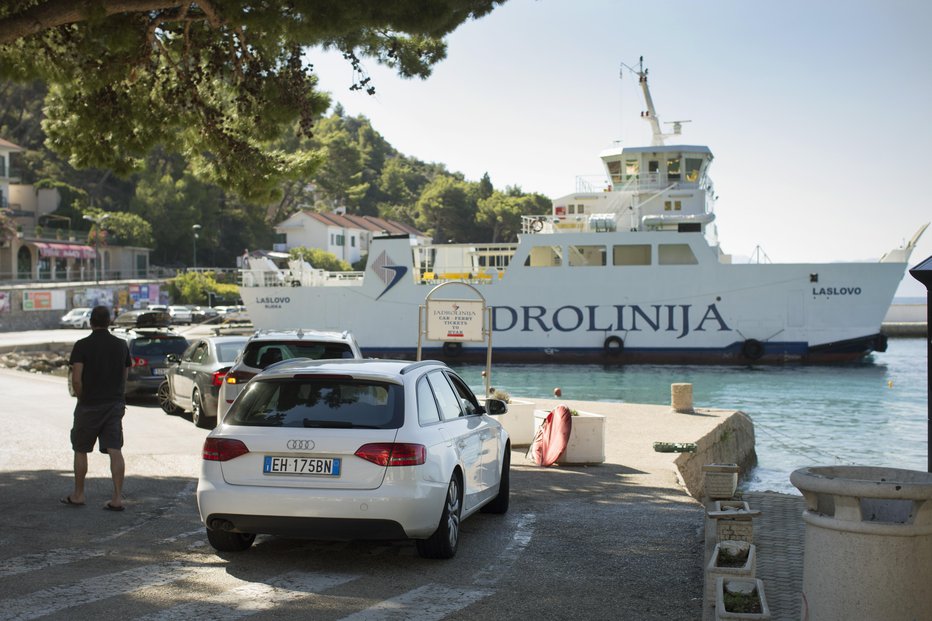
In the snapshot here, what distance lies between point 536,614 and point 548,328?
35.6 meters

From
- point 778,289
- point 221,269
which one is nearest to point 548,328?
point 778,289

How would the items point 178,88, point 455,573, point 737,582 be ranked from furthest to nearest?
point 178,88
point 455,573
point 737,582

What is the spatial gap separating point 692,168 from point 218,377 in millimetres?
32345

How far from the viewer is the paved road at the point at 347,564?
5453mm

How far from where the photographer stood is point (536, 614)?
538cm

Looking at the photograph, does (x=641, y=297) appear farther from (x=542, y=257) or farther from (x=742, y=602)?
(x=742, y=602)

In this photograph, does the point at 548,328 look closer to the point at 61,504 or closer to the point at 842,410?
the point at 842,410

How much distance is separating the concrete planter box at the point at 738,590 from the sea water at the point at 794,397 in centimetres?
1142

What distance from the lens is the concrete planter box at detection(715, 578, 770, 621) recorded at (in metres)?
4.24

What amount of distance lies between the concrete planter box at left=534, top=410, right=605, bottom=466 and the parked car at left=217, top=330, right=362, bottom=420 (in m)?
2.68

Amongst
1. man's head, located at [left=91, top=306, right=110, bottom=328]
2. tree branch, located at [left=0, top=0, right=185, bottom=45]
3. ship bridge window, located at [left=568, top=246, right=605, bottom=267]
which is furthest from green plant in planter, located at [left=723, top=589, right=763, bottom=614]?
ship bridge window, located at [left=568, top=246, right=605, bottom=267]

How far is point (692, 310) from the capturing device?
40062 millimetres

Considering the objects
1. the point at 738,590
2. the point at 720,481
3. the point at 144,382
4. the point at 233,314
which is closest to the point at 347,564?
the point at 738,590

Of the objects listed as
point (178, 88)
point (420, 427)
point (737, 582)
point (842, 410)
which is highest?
point (178, 88)
